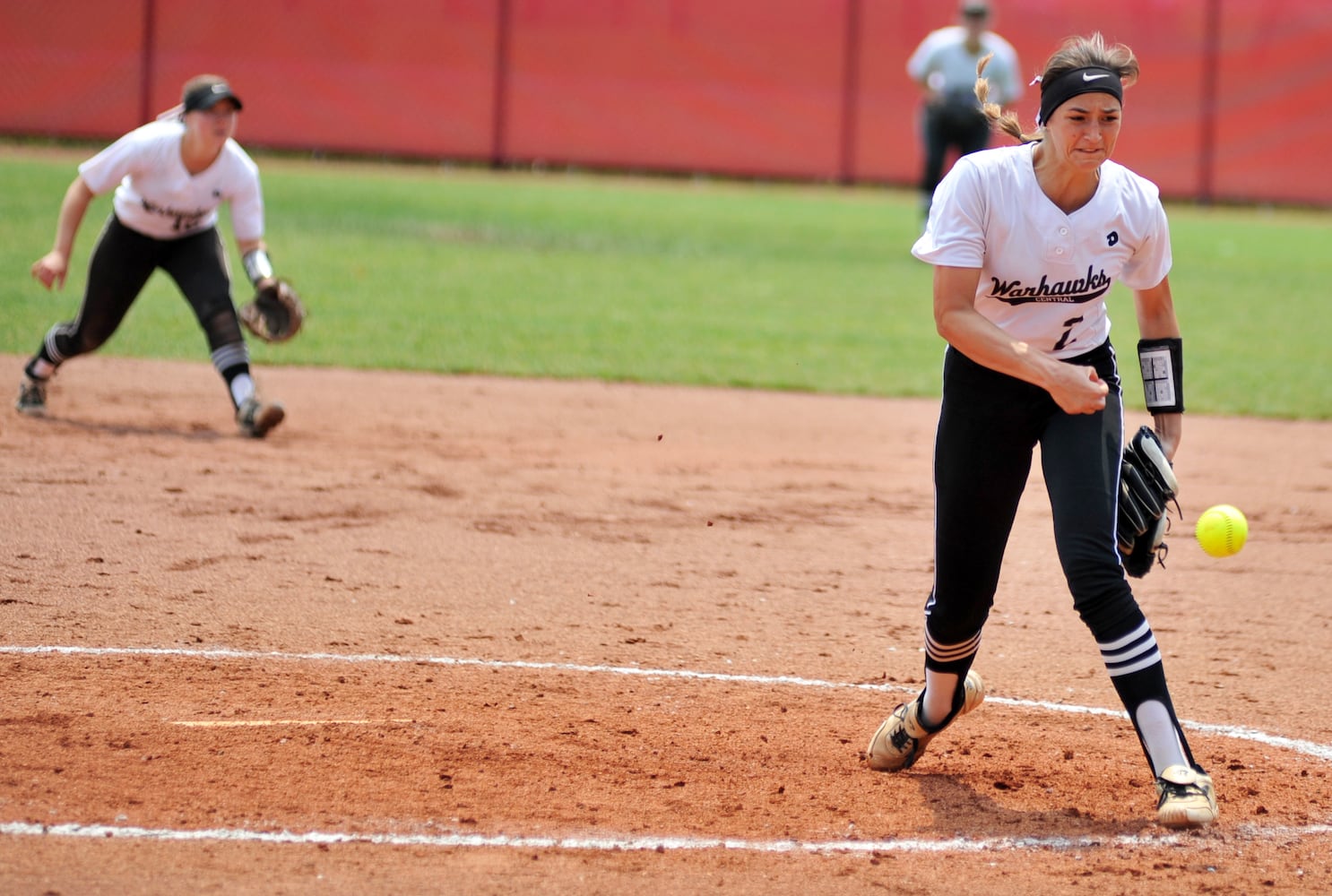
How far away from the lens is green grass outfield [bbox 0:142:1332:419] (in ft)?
39.0

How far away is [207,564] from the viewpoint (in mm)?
6535

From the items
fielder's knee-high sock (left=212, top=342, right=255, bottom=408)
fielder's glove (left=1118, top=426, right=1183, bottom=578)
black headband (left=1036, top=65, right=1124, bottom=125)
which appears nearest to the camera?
black headband (left=1036, top=65, right=1124, bottom=125)

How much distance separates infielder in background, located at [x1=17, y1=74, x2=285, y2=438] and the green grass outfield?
8.17ft

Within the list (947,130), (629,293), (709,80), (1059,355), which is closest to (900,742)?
(1059,355)

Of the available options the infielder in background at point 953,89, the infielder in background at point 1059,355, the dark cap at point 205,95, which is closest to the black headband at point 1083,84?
the infielder in background at point 1059,355

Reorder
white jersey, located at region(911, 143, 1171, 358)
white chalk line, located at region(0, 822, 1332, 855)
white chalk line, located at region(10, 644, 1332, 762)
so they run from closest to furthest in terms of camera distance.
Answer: white chalk line, located at region(0, 822, 1332, 855) → white jersey, located at region(911, 143, 1171, 358) → white chalk line, located at region(10, 644, 1332, 762)

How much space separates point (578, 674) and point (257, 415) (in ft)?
13.1

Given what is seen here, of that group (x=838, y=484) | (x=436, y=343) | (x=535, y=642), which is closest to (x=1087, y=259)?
(x=535, y=642)

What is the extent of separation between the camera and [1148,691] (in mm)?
4191

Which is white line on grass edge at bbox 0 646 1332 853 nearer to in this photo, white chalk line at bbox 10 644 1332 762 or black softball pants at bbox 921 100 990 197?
white chalk line at bbox 10 644 1332 762

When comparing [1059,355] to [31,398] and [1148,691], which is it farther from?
[31,398]

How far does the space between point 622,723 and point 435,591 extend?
1.63m

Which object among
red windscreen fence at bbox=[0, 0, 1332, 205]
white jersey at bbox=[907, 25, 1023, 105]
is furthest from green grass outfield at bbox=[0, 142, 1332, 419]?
red windscreen fence at bbox=[0, 0, 1332, 205]

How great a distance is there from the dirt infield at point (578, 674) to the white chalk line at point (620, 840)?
14mm
